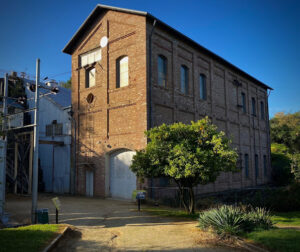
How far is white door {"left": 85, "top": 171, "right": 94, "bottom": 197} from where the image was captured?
18562 mm

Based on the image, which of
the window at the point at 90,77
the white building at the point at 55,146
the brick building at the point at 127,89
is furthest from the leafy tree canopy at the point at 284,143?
the white building at the point at 55,146

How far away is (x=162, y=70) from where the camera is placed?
57.7ft

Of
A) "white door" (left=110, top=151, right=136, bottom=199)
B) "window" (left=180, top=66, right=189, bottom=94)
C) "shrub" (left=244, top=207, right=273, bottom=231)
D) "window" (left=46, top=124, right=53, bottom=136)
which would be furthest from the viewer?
"window" (left=46, top=124, right=53, bottom=136)

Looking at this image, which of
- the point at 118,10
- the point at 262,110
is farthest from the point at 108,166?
the point at 262,110

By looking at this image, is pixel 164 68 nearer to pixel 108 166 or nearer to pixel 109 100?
pixel 109 100

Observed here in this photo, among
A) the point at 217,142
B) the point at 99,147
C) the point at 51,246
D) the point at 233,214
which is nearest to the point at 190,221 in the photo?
the point at 233,214

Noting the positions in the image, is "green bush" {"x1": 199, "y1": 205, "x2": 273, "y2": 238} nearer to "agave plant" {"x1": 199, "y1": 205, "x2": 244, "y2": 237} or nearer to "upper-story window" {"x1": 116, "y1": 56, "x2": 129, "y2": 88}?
"agave plant" {"x1": 199, "y1": 205, "x2": 244, "y2": 237}

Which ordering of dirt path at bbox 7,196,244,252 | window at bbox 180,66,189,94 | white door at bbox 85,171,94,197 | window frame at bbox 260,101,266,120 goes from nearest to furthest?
dirt path at bbox 7,196,244,252, white door at bbox 85,171,94,197, window at bbox 180,66,189,94, window frame at bbox 260,101,266,120

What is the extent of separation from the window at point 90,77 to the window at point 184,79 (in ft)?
20.1

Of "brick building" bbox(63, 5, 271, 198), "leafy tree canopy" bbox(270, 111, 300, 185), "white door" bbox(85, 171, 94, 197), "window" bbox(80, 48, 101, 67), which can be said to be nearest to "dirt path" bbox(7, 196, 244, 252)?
"brick building" bbox(63, 5, 271, 198)

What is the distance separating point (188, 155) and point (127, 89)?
751 centimetres

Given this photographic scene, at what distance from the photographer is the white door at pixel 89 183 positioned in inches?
731

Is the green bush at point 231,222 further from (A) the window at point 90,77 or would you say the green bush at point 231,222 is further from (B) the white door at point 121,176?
(A) the window at point 90,77

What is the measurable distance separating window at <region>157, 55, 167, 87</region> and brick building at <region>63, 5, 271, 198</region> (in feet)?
0.20
